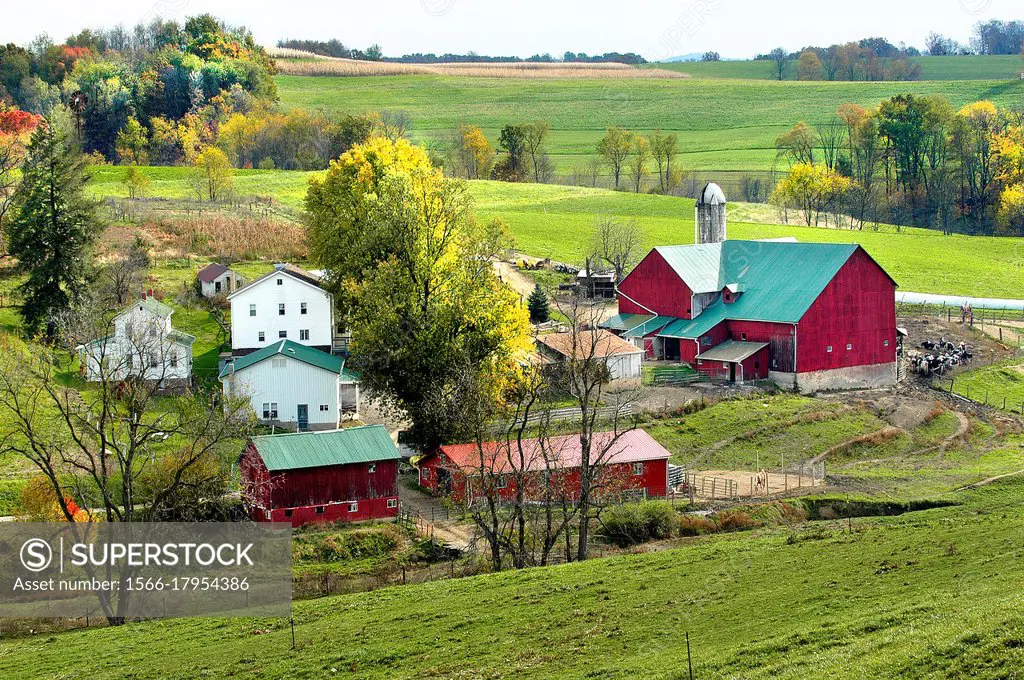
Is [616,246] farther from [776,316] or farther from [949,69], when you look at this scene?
[949,69]

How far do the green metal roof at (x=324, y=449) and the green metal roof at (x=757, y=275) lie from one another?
74.9 feet

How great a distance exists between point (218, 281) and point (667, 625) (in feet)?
152

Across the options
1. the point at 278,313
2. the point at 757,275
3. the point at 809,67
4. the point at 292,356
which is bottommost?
the point at 292,356

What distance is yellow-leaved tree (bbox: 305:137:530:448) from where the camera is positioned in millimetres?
47375

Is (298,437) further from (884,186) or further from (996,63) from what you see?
(996,63)

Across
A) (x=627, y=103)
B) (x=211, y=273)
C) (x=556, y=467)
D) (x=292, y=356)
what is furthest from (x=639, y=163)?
(x=556, y=467)

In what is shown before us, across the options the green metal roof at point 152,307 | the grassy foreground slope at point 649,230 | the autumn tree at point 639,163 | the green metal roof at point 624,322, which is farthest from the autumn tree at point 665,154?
the green metal roof at point 152,307

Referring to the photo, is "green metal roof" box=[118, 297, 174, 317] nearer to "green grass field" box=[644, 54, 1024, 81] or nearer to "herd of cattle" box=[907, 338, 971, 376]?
"herd of cattle" box=[907, 338, 971, 376]

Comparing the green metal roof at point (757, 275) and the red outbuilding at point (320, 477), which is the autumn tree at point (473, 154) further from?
the red outbuilding at point (320, 477)

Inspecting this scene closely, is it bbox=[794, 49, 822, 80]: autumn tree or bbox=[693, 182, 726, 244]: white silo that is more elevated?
bbox=[794, 49, 822, 80]: autumn tree

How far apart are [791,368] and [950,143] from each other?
72906 mm

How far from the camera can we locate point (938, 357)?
62.6 meters

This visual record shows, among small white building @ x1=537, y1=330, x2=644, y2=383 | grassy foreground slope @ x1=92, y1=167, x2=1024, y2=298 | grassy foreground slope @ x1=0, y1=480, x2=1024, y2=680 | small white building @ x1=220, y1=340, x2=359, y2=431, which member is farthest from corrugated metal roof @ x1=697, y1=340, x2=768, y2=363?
grassy foreground slope @ x1=0, y1=480, x2=1024, y2=680

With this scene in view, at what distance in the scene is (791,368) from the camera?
58.8 meters
